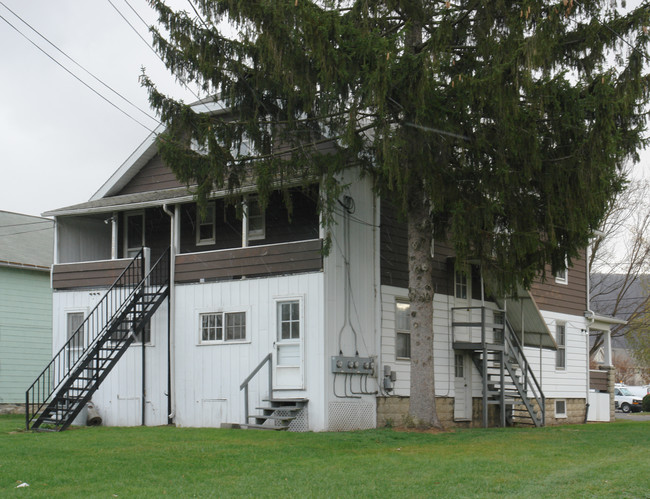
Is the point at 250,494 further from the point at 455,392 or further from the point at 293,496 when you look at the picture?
the point at 455,392

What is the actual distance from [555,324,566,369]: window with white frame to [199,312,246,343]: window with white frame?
10.5m

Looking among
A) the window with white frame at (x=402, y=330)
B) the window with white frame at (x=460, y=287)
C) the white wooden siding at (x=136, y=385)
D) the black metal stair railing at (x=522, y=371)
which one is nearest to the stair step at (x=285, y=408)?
the window with white frame at (x=402, y=330)

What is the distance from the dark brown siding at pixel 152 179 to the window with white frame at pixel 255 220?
2603 mm

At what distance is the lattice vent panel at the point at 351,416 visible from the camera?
17.1m

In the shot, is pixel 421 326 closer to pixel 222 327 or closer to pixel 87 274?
pixel 222 327

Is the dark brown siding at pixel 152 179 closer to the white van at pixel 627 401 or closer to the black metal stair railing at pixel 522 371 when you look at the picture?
the black metal stair railing at pixel 522 371

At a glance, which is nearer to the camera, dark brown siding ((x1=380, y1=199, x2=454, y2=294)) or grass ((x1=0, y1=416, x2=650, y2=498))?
grass ((x1=0, y1=416, x2=650, y2=498))

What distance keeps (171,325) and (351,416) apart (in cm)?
485

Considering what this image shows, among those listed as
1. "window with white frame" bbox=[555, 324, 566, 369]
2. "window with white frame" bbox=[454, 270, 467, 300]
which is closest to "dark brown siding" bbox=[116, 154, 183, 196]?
"window with white frame" bbox=[454, 270, 467, 300]

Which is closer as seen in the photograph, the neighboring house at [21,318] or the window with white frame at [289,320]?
the window with white frame at [289,320]

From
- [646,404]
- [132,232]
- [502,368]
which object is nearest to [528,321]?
Result: [502,368]

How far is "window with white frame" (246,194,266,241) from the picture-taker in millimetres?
19562

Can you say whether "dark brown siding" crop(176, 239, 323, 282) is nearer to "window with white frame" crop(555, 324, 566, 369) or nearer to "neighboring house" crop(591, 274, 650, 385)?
"window with white frame" crop(555, 324, 566, 369)

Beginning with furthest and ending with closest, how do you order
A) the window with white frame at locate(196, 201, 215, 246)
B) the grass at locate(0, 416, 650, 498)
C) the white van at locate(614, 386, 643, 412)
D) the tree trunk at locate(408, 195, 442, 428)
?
the white van at locate(614, 386, 643, 412)
the window with white frame at locate(196, 201, 215, 246)
the tree trunk at locate(408, 195, 442, 428)
the grass at locate(0, 416, 650, 498)
